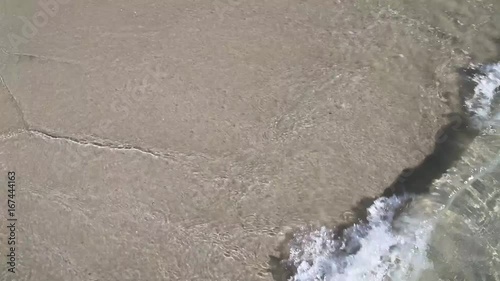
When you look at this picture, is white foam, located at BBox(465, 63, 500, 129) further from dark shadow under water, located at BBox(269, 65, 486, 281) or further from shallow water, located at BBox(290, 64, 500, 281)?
shallow water, located at BBox(290, 64, 500, 281)

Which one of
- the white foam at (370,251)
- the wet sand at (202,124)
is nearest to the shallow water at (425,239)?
the white foam at (370,251)

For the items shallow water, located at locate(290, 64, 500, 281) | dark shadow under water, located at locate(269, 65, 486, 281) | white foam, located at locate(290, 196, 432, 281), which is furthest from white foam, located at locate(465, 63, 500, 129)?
white foam, located at locate(290, 196, 432, 281)

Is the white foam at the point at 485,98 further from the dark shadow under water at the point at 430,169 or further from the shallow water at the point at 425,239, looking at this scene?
the shallow water at the point at 425,239

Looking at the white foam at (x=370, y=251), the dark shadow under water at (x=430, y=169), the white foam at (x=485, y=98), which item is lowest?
the white foam at (x=370, y=251)

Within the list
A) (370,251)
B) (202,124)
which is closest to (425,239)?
(370,251)

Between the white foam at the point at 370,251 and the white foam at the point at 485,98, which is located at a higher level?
the white foam at the point at 485,98
